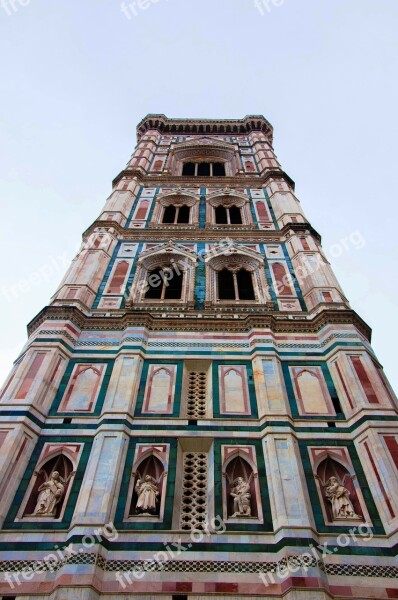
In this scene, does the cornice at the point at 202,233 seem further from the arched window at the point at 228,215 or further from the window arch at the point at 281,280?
the window arch at the point at 281,280

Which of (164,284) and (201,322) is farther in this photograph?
(164,284)

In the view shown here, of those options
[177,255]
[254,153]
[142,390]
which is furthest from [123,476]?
[254,153]

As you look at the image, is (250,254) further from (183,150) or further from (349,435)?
(183,150)

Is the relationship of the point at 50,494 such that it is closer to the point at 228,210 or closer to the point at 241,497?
the point at 241,497

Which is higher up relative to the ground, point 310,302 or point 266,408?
point 310,302

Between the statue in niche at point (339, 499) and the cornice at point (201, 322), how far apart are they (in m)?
4.23

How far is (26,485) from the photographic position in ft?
28.0

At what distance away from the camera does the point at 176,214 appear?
63.7 ft

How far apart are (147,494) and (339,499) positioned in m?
2.65

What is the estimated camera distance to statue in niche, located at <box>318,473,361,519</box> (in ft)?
26.3

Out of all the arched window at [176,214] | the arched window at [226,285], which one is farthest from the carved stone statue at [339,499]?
the arched window at [176,214]

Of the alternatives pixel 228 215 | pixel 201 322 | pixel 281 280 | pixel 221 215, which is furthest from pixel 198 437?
pixel 221 215

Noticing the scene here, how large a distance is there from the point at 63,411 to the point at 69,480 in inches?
62.7

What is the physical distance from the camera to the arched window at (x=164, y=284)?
14359 mm
